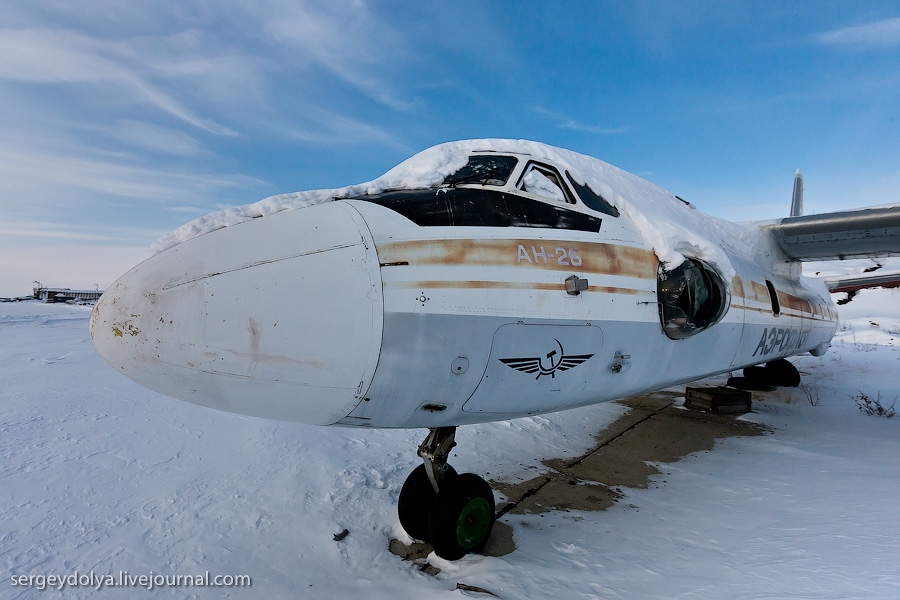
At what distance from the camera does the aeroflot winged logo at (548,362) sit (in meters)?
2.99

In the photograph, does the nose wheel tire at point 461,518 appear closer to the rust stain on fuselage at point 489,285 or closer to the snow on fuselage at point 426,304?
the snow on fuselage at point 426,304

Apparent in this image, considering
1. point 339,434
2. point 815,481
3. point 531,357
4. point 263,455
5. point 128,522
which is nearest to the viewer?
point 531,357

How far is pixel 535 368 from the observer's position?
10.1ft

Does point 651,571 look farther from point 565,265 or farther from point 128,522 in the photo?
point 128,522

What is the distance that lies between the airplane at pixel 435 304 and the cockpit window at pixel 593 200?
2 centimetres

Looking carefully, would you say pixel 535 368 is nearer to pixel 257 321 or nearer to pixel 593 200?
pixel 593 200

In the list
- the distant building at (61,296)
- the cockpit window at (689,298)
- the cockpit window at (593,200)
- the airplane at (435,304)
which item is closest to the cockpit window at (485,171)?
the airplane at (435,304)

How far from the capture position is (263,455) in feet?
18.4

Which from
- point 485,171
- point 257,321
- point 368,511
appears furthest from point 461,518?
point 485,171

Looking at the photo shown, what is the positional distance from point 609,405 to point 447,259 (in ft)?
25.1

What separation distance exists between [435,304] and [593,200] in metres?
1.89

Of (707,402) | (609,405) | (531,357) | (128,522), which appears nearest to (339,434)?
(128,522)

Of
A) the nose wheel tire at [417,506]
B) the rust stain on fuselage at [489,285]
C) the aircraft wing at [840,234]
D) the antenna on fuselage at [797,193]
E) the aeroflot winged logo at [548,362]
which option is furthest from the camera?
the antenna on fuselage at [797,193]

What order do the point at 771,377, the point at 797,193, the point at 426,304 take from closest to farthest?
the point at 426,304 → the point at 771,377 → the point at 797,193
